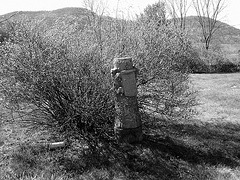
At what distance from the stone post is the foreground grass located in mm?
277

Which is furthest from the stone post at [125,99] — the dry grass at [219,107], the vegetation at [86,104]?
the dry grass at [219,107]

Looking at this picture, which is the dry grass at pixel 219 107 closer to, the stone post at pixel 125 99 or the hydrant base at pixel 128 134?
the hydrant base at pixel 128 134

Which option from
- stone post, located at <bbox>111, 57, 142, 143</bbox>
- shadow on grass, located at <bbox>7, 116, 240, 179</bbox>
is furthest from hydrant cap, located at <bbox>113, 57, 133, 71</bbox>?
shadow on grass, located at <bbox>7, 116, 240, 179</bbox>

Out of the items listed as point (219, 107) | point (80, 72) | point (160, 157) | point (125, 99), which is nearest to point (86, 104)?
point (80, 72)

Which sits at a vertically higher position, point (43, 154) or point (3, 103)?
point (3, 103)

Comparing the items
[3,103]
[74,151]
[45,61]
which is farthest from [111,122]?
[3,103]

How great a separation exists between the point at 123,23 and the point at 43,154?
2.78 m

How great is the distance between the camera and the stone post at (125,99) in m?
3.79

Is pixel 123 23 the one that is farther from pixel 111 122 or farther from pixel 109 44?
pixel 111 122

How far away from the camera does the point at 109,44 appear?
4293mm

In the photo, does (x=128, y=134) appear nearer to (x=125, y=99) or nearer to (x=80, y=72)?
(x=125, y=99)

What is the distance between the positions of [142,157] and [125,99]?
Answer: 93 cm

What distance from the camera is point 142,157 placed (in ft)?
12.2

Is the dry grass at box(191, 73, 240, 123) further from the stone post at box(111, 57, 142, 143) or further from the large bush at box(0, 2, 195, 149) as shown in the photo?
the stone post at box(111, 57, 142, 143)
